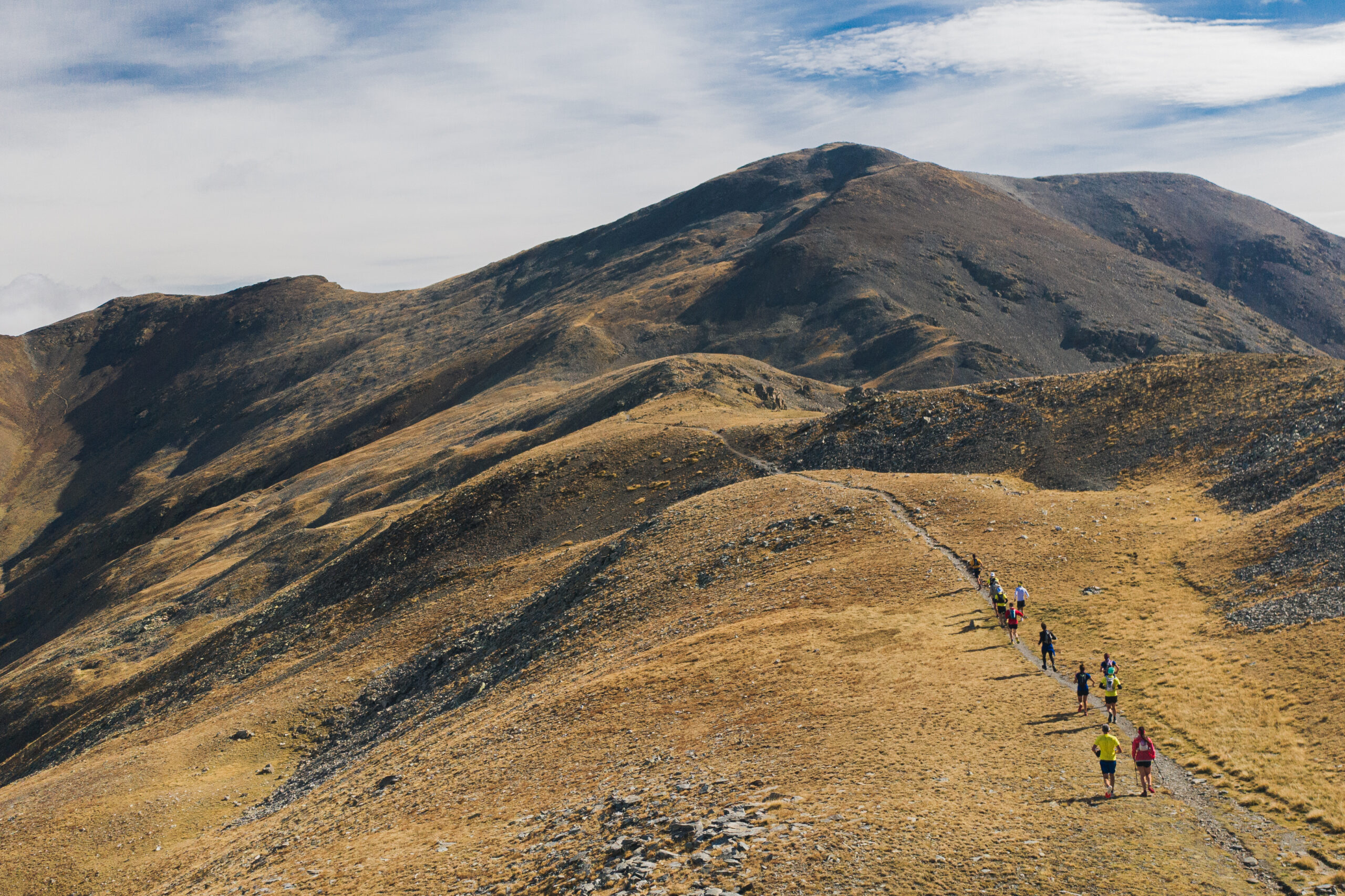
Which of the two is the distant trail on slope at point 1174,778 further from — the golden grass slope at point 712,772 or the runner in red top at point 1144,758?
the runner in red top at point 1144,758

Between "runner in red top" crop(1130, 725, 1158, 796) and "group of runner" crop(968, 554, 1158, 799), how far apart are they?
0.01m

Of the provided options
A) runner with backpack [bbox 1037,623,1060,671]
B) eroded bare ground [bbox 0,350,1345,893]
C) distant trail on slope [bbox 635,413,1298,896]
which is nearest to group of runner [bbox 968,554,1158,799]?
runner with backpack [bbox 1037,623,1060,671]

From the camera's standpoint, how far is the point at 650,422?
89938 mm

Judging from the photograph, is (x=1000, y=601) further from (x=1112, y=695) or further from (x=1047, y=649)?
(x=1112, y=695)

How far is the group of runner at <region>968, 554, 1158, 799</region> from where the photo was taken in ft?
75.7

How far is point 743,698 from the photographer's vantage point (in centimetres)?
3341

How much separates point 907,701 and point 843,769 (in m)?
5.66

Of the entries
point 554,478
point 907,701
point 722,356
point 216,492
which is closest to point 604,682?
point 907,701

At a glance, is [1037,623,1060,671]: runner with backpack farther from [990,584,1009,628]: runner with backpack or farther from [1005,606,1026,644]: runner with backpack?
[990,584,1009,628]: runner with backpack

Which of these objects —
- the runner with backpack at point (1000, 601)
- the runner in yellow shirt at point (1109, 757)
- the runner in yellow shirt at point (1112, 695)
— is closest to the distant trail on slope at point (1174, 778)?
the runner in yellow shirt at point (1112, 695)

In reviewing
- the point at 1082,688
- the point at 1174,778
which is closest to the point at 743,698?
the point at 1082,688

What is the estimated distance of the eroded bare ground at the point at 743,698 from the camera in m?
22.1

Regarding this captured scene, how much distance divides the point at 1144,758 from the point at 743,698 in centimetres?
1429

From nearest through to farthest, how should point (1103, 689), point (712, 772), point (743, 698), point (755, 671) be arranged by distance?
point (712, 772), point (1103, 689), point (743, 698), point (755, 671)
